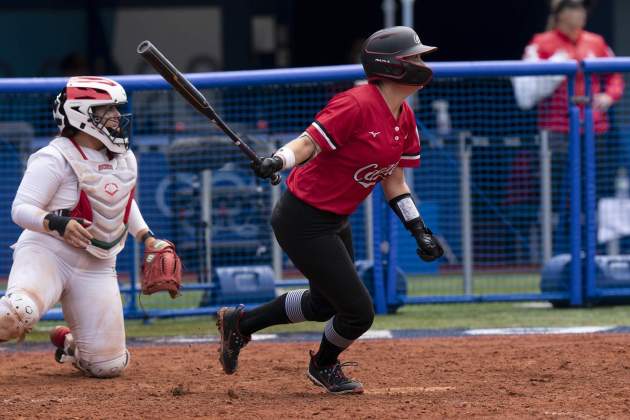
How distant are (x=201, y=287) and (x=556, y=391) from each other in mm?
3658

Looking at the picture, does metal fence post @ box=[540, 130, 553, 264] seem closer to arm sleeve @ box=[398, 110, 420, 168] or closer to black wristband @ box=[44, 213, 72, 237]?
arm sleeve @ box=[398, 110, 420, 168]

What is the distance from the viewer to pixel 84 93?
21.7 feet

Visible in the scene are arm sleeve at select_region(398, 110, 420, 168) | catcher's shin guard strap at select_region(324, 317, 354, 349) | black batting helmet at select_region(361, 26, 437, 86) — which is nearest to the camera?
black batting helmet at select_region(361, 26, 437, 86)

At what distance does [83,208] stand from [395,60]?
1.85 meters

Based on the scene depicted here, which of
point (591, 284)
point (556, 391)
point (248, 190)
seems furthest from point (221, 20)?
point (556, 391)

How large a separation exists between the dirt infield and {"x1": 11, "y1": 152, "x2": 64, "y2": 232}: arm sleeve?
0.87 metres

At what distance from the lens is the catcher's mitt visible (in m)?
6.52

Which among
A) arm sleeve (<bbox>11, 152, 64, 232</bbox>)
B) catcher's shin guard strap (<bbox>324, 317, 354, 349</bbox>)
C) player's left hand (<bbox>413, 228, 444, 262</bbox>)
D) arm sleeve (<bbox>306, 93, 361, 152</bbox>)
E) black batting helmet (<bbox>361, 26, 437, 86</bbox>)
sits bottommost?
catcher's shin guard strap (<bbox>324, 317, 354, 349</bbox>)

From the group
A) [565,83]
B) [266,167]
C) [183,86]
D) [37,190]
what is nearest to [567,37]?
[565,83]

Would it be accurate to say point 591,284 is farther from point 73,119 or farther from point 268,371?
point 73,119

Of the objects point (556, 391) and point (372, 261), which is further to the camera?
point (372, 261)

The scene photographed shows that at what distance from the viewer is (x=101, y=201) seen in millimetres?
6633

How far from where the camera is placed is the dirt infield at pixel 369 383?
5.70 m

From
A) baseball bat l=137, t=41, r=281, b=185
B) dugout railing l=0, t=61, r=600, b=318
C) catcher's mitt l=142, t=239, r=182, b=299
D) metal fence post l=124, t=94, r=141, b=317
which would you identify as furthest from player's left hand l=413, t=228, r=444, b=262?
metal fence post l=124, t=94, r=141, b=317
